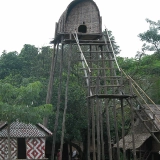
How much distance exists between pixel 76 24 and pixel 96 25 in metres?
1.01

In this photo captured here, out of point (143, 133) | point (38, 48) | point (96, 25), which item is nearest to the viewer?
point (96, 25)

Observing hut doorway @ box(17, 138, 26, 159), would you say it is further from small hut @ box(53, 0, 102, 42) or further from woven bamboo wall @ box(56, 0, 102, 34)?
woven bamboo wall @ box(56, 0, 102, 34)

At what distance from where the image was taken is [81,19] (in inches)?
845

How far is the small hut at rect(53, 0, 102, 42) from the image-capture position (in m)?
21.2

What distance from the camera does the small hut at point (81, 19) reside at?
21156 mm

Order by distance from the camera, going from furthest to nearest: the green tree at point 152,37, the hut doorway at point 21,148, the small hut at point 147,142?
the green tree at point 152,37 < the small hut at point 147,142 < the hut doorway at point 21,148

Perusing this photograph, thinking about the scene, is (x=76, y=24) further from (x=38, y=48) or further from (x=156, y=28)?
(x=156, y=28)

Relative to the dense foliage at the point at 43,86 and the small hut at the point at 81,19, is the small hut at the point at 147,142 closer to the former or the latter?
the dense foliage at the point at 43,86

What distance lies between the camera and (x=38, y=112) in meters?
17.9

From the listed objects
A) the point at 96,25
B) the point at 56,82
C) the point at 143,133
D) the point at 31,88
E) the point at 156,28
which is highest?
the point at 156,28

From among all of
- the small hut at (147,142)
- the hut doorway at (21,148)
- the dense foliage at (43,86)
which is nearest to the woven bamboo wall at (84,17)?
the dense foliage at (43,86)

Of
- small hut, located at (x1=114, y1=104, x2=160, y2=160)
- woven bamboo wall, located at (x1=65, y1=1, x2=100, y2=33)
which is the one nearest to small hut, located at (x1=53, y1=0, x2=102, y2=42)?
woven bamboo wall, located at (x1=65, y1=1, x2=100, y2=33)

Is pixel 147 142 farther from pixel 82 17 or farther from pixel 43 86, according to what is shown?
pixel 82 17

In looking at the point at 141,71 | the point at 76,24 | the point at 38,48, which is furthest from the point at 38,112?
the point at 141,71
